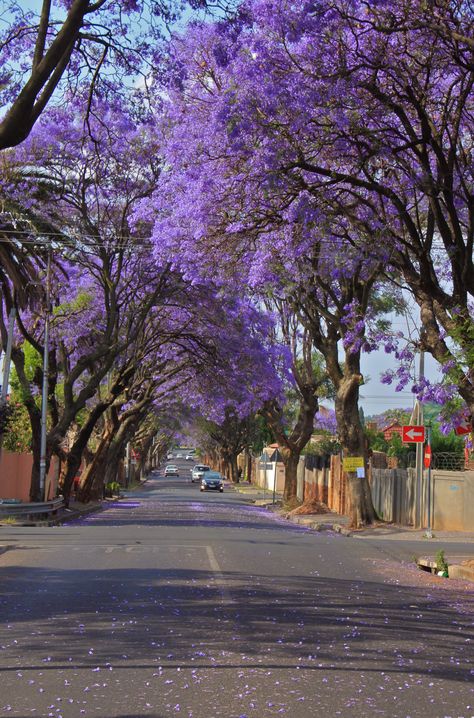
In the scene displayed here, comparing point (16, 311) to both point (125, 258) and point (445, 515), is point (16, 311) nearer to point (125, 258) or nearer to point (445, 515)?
point (125, 258)

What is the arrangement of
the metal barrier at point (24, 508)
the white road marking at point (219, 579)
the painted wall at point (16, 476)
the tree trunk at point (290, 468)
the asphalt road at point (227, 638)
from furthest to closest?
the tree trunk at point (290, 468), the painted wall at point (16, 476), the metal barrier at point (24, 508), the white road marking at point (219, 579), the asphalt road at point (227, 638)

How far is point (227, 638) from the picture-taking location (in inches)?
309

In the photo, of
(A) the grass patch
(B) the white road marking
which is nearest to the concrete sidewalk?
(B) the white road marking

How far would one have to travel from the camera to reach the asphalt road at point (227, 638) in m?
5.79

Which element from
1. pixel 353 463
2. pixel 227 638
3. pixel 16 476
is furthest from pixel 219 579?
pixel 16 476

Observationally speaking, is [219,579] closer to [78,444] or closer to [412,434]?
[412,434]

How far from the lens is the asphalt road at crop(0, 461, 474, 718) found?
5.79 meters

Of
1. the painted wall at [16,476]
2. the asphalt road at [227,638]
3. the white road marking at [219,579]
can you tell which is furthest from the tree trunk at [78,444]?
the asphalt road at [227,638]

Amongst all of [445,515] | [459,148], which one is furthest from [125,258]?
[459,148]

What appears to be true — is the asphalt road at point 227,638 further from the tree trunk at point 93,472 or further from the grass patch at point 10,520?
the tree trunk at point 93,472

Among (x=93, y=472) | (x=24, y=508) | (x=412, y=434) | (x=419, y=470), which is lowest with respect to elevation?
(x=24, y=508)

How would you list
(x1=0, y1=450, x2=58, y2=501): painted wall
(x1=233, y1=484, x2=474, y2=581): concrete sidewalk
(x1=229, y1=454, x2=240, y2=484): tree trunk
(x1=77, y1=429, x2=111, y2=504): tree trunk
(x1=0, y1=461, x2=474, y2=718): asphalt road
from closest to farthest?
(x1=0, y1=461, x2=474, y2=718): asphalt road
(x1=233, y1=484, x2=474, y2=581): concrete sidewalk
(x1=0, y1=450, x2=58, y2=501): painted wall
(x1=77, y1=429, x2=111, y2=504): tree trunk
(x1=229, y1=454, x2=240, y2=484): tree trunk

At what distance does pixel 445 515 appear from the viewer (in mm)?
25938

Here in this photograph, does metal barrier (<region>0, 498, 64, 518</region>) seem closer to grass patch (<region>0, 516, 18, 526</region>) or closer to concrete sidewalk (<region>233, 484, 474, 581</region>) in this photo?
grass patch (<region>0, 516, 18, 526</region>)
